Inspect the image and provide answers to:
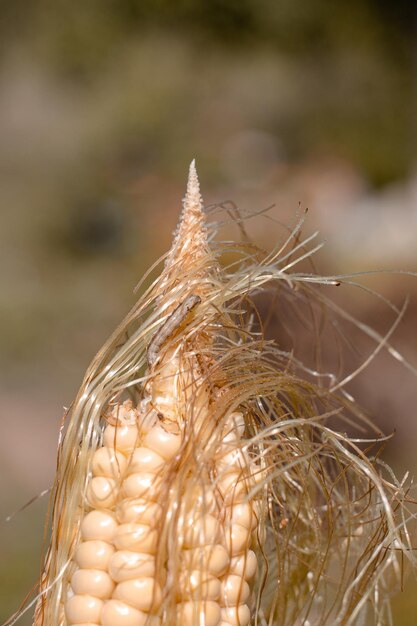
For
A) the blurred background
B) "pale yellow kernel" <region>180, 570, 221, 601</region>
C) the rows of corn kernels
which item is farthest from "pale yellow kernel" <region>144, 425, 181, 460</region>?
the blurred background

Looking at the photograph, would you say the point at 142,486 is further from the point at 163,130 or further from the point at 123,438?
the point at 163,130

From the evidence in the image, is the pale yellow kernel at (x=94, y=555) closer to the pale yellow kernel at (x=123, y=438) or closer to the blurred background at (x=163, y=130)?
the pale yellow kernel at (x=123, y=438)

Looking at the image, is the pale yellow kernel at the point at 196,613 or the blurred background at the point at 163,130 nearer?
the pale yellow kernel at the point at 196,613

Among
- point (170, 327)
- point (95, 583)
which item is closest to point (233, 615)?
point (95, 583)

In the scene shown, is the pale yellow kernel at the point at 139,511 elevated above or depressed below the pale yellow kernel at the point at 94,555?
above

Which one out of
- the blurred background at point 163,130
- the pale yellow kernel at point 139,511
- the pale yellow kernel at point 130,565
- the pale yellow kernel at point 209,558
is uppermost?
the blurred background at point 163,130

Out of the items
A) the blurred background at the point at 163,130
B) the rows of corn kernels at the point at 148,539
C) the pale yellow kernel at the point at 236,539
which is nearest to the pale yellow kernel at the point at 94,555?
the rows of corn kernels at the point at 148,539
